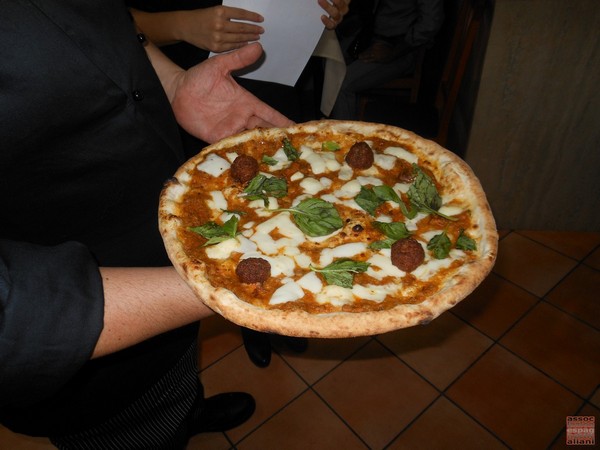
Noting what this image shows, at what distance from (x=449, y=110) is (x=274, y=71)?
212 cm

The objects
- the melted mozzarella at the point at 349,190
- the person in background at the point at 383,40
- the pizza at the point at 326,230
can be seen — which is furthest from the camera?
the person in background at the point at 383,40

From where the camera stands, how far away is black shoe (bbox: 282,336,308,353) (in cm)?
288

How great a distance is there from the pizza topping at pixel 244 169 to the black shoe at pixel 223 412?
55.5 inches


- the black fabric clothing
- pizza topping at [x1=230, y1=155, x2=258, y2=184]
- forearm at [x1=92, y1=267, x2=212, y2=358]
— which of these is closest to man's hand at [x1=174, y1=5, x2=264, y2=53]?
the black fabric clothing

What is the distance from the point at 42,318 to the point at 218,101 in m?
1.37

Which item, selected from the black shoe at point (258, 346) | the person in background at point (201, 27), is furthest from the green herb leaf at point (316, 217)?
the black shoe at point (258, 346)

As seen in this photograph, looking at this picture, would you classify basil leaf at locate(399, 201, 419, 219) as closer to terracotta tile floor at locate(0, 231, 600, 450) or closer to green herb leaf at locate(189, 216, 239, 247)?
green herb leaf at locate(189, 216, 239, 247)

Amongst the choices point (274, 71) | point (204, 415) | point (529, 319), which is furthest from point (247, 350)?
point (529, 319)

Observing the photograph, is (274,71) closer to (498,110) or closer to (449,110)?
(498,110)

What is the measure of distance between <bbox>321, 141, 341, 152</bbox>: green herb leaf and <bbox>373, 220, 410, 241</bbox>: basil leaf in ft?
1.82

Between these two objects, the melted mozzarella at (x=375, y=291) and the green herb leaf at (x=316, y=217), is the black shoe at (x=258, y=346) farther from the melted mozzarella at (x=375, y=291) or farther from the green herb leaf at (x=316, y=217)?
the melted mozzarella at (x=375, y=291)

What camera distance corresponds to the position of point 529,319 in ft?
9.87

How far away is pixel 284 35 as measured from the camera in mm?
2342

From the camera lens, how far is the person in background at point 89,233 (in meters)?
0.96
